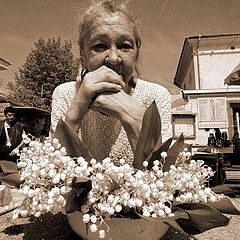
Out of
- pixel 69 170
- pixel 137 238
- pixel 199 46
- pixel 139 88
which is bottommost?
pixel 137 238

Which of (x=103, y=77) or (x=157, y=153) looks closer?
(x=157, y=153)

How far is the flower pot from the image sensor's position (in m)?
0.52

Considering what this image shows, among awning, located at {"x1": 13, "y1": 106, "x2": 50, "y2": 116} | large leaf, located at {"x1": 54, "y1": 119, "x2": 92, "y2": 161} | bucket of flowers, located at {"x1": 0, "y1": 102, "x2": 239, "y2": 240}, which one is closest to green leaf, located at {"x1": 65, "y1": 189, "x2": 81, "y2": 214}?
bucket of flowers, located at {"x1": 0, "y1": 102, "x2": 239, "y2": 240}

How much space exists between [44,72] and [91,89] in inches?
671

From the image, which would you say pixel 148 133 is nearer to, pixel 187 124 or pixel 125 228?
pixel 125 228

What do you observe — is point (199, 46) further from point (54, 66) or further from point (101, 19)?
point (101, 19)

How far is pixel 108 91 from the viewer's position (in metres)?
0.70

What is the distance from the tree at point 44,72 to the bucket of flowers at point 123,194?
1565cm

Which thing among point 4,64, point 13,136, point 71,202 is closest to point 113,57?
point 71,202

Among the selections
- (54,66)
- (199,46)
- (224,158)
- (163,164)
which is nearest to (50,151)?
(163,164)

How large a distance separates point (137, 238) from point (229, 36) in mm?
12200

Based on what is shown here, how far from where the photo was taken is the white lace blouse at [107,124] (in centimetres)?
82

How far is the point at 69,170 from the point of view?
0.54 meters

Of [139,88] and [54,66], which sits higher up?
[54,66]
